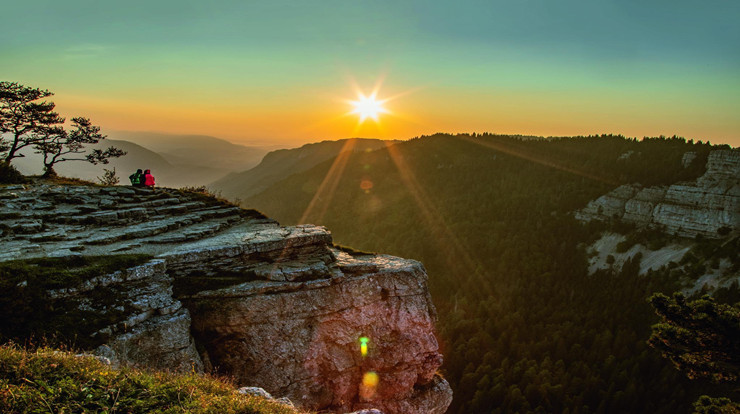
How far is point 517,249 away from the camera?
288ft

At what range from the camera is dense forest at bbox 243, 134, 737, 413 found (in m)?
45.4

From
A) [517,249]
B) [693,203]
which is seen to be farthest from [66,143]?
[693,203]

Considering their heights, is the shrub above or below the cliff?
above

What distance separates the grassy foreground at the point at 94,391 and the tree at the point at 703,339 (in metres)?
16.2

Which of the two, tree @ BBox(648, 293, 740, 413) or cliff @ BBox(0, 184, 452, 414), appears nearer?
cliff @ BBox(0, 184, 452, 414)

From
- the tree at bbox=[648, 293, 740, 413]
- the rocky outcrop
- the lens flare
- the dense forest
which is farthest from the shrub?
the rocky outcrop

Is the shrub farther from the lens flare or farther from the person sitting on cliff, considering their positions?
the lens flare

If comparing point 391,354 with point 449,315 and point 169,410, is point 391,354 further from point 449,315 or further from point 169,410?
point 449,315

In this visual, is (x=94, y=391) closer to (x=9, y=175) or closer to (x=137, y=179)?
(x=137, y=179)

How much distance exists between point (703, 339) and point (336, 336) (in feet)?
49.1

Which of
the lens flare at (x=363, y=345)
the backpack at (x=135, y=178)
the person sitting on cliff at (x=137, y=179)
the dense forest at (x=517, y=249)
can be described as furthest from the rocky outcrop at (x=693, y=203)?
the backpack at (x=135, y=178)

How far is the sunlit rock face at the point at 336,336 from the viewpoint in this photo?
1451cm

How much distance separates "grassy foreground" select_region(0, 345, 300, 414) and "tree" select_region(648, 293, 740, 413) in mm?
16170

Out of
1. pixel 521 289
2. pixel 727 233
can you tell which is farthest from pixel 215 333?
pixel 727 233
